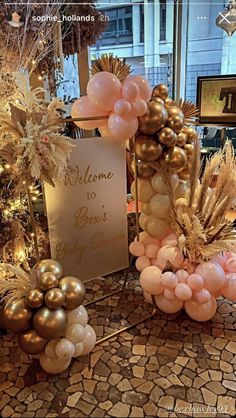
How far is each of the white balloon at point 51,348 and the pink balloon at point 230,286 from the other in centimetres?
88

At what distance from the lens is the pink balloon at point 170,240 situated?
1.76 meters

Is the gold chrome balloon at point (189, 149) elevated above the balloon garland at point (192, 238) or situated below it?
above

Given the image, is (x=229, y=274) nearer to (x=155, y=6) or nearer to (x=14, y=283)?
(x=14, y=283)

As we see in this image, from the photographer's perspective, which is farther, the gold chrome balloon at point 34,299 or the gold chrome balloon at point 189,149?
the gold chrome balloon at point 189,149

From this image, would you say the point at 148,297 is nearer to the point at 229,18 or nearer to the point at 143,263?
the point at 143,263

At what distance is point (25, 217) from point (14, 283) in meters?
0.49

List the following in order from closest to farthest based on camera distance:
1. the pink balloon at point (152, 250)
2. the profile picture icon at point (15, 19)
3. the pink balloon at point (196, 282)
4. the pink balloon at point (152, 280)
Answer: the pink balloon at point (196, 282) → the pink balloon at point (152, 280) → the pink balloon at point (152, 250) → the profile picture icon at point (15, 19)

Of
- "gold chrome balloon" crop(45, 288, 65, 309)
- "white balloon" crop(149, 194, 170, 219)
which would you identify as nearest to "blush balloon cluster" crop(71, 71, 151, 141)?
"white balloon" crop(149, 194, 170, 219)

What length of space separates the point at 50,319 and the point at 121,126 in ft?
3.05

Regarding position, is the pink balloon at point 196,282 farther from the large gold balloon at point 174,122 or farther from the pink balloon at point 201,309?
the large gold balloon at point 174,122

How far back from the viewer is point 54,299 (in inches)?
54.1

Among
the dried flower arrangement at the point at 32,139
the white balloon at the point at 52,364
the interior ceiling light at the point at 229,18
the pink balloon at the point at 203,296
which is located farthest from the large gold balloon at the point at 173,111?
the interior ceiling light at the point at 229,18

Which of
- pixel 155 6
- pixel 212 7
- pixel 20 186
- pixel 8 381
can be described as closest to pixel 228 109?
pixel 212 7

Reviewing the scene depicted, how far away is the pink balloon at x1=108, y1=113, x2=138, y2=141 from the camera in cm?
160
